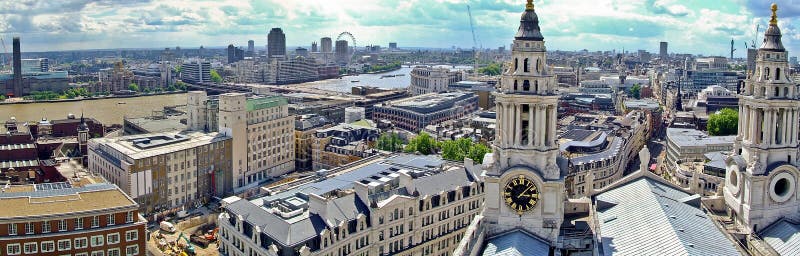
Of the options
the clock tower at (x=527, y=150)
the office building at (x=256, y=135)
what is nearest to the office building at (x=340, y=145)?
the office building at (x=256, y=135)

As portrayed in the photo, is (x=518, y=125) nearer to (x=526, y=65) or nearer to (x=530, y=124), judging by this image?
(x=530, y=124)

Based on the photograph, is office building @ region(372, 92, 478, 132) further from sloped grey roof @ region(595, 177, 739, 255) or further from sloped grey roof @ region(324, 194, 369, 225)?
sloped grey roof @ region(595, 177, 739, 255)

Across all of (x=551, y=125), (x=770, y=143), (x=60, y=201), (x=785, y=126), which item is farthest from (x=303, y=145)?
(x=785, y=126)

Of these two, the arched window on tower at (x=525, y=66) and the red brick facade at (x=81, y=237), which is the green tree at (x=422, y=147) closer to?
the red brick facade at (x=81, y=237)

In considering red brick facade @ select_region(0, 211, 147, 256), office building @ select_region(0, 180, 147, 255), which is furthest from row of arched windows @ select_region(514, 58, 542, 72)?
red brick facade @ select_region(0, 211, 147, 256)

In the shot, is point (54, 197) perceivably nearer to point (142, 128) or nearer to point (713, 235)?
point (713, 235)

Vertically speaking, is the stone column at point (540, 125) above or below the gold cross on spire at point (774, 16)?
below
